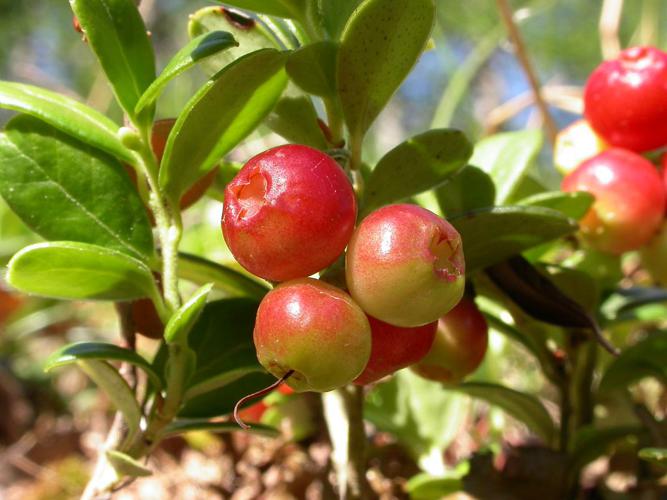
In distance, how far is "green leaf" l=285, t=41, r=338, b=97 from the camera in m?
0.71

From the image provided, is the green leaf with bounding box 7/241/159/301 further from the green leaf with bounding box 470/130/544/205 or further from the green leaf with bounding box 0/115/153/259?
the green leaf with bounding box 470/130/544/205

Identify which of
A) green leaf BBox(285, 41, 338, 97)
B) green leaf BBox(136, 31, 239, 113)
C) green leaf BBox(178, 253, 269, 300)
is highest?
green leaf BBox(136, 31, 239, 113)

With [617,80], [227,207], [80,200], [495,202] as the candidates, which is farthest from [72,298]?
[617,80]

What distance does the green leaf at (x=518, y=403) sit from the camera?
99 centimetres

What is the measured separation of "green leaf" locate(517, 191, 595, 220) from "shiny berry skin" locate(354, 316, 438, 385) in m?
0.31

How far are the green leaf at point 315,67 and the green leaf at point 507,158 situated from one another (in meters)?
0.34

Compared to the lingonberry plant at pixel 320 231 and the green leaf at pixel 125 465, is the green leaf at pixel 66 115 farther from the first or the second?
the green leaf at pixel 125 465

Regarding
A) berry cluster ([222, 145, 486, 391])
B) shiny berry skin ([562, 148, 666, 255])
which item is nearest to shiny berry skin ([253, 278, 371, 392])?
berry cluster ([222, 145, 486, 391])

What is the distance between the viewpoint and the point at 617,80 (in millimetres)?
1062

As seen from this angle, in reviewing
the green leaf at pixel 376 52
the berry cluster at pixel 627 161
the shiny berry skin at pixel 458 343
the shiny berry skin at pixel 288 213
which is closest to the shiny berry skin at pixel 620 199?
the berry cluster at pixel 627 161

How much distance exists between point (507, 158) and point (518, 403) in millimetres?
325

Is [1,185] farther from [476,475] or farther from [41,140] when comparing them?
[476,475]

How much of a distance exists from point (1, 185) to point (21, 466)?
1333 millimetres

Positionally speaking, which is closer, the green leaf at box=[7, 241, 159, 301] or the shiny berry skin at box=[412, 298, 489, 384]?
the green leaf at box=[7, 241, 159, 301]
